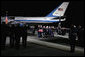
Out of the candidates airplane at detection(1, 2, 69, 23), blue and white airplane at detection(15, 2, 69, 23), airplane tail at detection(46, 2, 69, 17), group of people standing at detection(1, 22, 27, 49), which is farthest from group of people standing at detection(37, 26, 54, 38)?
airplane tail at detection(46, 2, 69, 17)

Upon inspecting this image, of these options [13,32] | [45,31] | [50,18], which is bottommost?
[45,31]

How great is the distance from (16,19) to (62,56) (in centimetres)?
2032

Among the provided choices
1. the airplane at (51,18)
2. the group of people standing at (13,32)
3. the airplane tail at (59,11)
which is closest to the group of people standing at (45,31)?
the group of people standing at (13,32)

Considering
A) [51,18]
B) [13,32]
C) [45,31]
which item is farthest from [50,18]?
[13,32]

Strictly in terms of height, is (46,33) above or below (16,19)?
below

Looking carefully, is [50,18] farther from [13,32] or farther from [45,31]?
[13,32]

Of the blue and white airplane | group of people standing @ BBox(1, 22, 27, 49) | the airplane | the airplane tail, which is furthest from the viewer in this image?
the airplane tail

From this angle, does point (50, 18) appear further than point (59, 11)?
No

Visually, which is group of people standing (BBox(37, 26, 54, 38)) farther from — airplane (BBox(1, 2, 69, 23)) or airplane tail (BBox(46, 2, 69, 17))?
airplane tail (BBox(46, 2, 69, 17))

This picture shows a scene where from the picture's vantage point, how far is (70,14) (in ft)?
115

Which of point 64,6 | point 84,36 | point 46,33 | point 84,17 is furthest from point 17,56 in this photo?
point 84,17

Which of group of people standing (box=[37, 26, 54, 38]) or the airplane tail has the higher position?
the airplane tail

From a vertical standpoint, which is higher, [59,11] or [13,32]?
[59,11]

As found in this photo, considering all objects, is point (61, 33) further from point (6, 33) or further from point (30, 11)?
point (30, 11)
